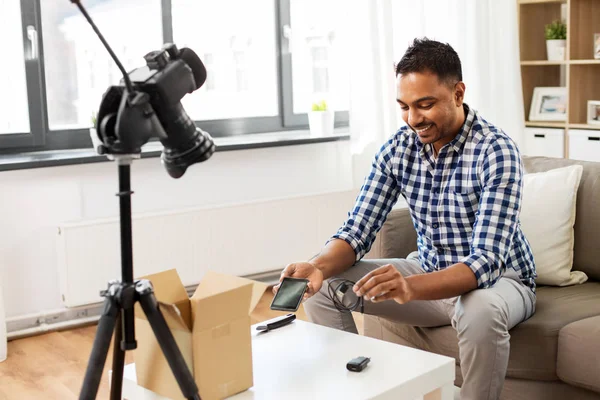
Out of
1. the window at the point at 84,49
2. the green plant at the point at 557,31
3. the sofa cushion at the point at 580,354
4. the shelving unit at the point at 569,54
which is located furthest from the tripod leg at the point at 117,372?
the green plant at the point at 557,31

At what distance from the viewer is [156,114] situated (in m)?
1.52

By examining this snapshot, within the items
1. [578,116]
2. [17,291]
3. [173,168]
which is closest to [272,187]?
[17,291]

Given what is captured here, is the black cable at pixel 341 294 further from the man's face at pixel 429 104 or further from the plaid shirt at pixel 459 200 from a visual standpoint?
the man's face at pixel 429 104

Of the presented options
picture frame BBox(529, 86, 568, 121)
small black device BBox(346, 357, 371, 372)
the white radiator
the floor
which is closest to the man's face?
small black device BBox(346, 357, 371, 372)

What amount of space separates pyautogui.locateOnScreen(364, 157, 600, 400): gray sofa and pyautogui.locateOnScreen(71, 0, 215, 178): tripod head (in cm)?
104

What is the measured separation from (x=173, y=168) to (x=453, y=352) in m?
1.05

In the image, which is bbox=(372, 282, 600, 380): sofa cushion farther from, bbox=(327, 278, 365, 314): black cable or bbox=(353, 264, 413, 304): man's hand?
bbox=(353, 264, 413, 304): man's hand

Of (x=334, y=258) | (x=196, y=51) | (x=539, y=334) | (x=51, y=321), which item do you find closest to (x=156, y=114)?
(x=334, y=258)

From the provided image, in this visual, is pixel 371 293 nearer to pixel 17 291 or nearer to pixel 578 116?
pixel 17 291

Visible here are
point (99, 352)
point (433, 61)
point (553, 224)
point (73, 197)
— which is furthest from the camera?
point (73, 197)

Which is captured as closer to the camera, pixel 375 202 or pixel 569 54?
pixel 375 202

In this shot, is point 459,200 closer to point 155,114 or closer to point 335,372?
point 335,372

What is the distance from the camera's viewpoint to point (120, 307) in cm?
151

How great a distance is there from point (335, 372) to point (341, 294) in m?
0.49
